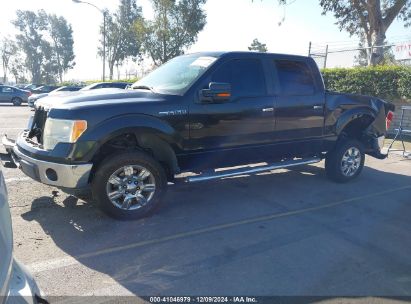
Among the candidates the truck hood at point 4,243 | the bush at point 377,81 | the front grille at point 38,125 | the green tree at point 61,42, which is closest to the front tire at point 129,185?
the front grille at point 38,125

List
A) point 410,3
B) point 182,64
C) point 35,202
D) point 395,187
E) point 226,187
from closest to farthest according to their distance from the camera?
point 35,202
point 182,64
point 226,187
point 395,187
point 410,3

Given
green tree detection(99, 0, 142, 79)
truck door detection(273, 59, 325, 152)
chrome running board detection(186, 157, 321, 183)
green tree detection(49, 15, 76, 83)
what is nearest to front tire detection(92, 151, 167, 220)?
chrome running board detection(186, 157, 321, 183)

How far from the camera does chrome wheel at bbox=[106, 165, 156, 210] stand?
425 centimetres

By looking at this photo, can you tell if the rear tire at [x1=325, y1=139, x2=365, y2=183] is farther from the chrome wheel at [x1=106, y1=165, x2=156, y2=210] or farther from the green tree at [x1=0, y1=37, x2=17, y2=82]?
the green tree at [x1=0, y1=37, x2=17, y2=82]

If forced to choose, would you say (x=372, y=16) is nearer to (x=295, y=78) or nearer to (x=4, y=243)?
(x=295, y=78)

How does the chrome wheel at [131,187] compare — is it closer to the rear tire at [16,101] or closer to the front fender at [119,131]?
the front fender at [119,131]

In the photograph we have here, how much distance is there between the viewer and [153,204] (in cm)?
448

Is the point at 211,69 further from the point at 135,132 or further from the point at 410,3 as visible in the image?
the point at 410,3

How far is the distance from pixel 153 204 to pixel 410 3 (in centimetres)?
2405

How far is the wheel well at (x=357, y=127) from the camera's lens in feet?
21.9

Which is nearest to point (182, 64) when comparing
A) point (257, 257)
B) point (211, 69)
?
point (211, 69)

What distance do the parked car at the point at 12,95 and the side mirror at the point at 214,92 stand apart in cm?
2615

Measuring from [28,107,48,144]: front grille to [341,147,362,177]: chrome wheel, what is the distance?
4745 mm

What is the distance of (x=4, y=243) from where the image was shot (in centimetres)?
149
